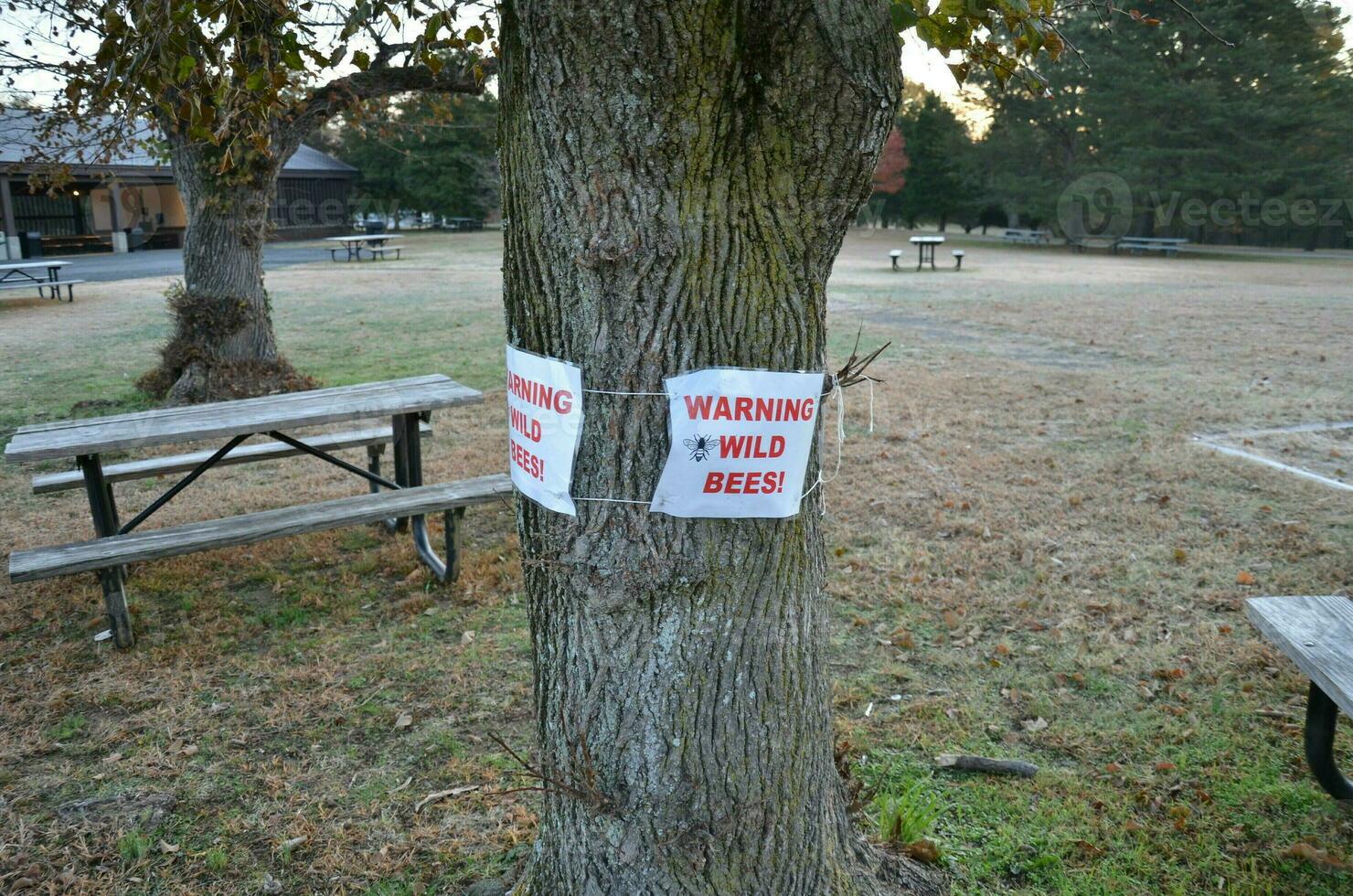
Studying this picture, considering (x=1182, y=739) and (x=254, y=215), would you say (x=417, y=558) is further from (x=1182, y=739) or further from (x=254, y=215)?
(x=254, y=215)

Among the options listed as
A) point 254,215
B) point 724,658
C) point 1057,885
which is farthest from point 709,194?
point 254,215

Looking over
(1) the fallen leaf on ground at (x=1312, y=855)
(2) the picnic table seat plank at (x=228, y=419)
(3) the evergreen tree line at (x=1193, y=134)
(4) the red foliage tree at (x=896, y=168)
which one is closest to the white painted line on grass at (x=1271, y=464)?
(1) the fallen leaf on ground at (x=1312, y=855)

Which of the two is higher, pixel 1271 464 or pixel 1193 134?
pixel 1193 134

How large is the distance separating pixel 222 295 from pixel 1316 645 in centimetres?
871

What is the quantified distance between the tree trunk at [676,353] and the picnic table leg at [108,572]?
270 cm

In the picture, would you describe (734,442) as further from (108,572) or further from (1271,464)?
(1271,464)

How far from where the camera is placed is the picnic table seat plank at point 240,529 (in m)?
3.93

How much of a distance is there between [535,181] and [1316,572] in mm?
4564

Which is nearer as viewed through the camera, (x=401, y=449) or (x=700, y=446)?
(x=700, y=446)

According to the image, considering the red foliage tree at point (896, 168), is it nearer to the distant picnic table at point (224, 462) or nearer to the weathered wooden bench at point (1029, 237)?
the weathered wooden bench at point (1029, 237)

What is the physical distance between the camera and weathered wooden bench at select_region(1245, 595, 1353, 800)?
279 cm

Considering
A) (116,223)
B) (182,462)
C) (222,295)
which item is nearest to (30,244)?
(116,223)

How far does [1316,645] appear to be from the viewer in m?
Result: 2.82

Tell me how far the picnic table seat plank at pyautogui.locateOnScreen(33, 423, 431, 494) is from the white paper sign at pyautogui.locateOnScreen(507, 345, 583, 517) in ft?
11.1
